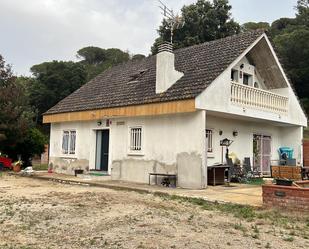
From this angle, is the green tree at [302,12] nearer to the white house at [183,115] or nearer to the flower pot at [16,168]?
the white house at [183,115]

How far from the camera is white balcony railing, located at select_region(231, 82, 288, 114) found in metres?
16.1

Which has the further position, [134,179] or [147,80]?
[147,80]

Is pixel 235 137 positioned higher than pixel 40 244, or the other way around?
pixel 235 137

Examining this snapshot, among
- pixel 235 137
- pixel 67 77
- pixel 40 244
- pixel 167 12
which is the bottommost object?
pixel 40 244

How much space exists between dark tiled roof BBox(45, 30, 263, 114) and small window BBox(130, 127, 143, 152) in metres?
1.17

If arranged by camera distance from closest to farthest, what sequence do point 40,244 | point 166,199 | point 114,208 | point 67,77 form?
point 40,244 → point 114,208 → point 166,199 → point 67,77

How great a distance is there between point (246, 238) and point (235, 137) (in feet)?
39.0

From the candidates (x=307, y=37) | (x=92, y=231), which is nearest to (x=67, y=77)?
(x=307, y=37)

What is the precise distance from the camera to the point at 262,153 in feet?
66.8

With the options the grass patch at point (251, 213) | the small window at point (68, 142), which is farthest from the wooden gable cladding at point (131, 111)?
the grass patch at point (251, 213)

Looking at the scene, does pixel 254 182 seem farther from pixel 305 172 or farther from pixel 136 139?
pixel 136 139

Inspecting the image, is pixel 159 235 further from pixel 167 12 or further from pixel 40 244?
pixel 167 12

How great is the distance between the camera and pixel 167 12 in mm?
18297

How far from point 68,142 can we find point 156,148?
6677mm
